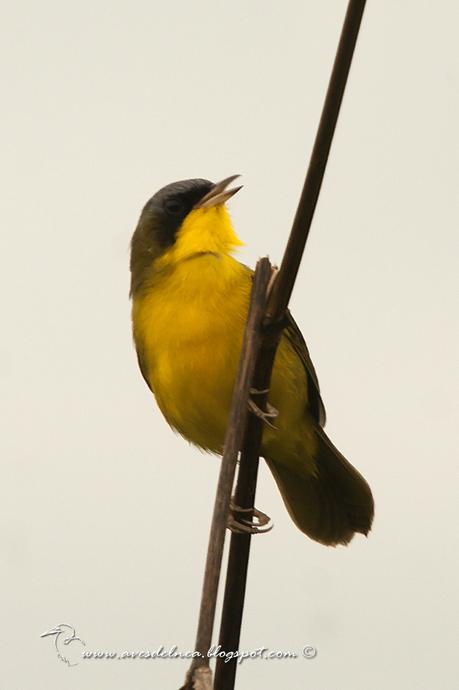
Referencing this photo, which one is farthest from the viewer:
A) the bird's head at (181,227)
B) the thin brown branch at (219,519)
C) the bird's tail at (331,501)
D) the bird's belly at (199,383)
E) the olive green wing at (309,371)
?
the bird's tail at (331,501)

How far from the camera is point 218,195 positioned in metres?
5.34

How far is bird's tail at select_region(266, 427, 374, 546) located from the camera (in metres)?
5.62

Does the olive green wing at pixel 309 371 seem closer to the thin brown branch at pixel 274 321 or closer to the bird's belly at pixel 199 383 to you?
the bird's belly at pixel 199 383

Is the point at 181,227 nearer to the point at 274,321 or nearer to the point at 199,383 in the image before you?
the point at 199,383

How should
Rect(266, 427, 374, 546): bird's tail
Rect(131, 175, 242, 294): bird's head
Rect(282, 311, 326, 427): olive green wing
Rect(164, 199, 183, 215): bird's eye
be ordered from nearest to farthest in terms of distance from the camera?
Rect(131, 175, 242, 294): bird's head
Rect(282, 311, 326, 427): olive green wing
Rect(164, 199, 183, 215): bird's eye
Rect(266, 427, 374, 546): bird's tail

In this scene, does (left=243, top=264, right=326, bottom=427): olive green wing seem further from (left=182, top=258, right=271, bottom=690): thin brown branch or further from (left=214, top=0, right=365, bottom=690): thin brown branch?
(left=182, top=258, right=271, bottom=690): thin brown branch

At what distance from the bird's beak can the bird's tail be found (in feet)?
4.06

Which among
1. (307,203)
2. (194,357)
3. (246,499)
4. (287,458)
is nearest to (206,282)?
(194,357)

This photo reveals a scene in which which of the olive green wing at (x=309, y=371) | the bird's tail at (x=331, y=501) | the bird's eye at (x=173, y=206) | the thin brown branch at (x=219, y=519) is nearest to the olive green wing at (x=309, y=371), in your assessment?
the olive green wing at (x=309, y=371)

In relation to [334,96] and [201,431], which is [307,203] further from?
[201,431]

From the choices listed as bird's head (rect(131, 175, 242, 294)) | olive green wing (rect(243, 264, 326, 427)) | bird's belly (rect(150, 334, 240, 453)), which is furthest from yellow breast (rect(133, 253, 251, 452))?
olive green wing (rect(243, 264, 326, 427))

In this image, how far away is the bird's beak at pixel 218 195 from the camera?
5.30 meters

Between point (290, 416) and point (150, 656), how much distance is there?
1967 millimetres

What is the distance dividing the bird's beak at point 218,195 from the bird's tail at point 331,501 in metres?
1.24
